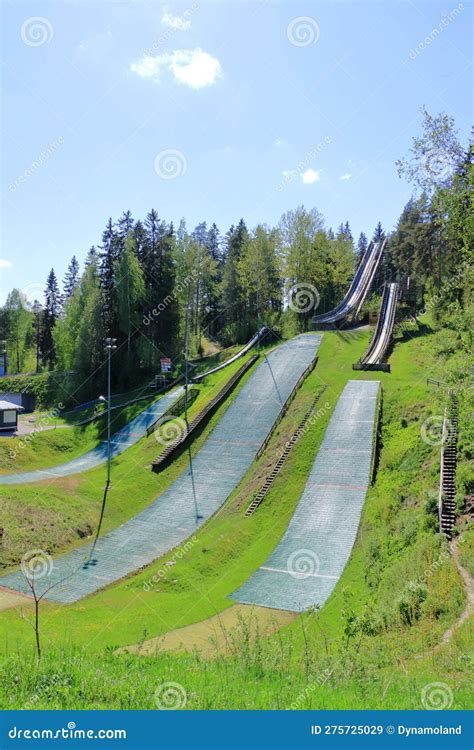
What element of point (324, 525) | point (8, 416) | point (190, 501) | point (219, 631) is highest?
point (8, 416)

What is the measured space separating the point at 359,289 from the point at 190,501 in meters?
49.2

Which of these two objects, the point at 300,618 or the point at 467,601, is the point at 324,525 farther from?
the point at 467,601

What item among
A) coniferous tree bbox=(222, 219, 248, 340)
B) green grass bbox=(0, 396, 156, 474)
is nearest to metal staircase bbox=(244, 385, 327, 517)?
green grass bbox=(0, 396, 156, 474)

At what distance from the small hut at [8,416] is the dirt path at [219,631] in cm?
3479

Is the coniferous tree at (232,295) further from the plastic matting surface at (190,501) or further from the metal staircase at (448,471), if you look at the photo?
the metal staircase at (448,471)

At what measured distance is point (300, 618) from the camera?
685 inches

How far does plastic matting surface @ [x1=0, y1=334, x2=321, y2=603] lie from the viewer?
74.1 feet

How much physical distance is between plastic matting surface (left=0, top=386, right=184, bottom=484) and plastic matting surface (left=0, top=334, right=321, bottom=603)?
293 inches

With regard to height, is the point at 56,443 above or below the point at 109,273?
below

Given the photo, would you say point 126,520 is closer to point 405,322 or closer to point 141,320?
point 141,320

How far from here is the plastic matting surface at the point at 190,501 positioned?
22.6 metres

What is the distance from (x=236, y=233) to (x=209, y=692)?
249 feet

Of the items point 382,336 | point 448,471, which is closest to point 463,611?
point 448,471

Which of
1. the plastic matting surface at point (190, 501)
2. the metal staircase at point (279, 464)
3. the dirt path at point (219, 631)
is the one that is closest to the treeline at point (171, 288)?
the plastic matting surface at point (190, 501)
